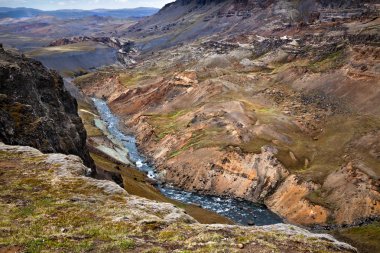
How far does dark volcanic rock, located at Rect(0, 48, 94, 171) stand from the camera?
4523 cm

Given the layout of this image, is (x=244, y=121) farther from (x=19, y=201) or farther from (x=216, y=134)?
(x=19, y=201)

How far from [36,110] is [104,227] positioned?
33766mm

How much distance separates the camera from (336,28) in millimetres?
177500

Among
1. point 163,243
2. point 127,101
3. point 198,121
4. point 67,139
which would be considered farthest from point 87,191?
point 127,101

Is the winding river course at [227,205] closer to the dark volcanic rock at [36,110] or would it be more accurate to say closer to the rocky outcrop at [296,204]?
the rocky outcrop at [296,204]

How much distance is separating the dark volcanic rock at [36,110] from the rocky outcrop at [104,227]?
34.6 ft

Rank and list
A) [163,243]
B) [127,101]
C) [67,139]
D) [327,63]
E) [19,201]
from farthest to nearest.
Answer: [127,101] < [327,63] < [67,139] < [19,201] < [163,243]

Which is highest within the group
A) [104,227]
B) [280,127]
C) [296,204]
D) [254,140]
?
[104,227]

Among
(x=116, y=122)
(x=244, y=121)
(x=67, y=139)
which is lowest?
(x=116, y=122)

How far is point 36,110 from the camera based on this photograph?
55.3 m

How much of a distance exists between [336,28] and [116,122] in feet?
341

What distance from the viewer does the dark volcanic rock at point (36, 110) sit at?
45234 mm

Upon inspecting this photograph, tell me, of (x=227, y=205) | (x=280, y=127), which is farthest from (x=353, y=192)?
(x=280, y=127)

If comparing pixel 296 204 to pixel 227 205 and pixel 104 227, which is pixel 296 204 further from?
pixel 104 227
